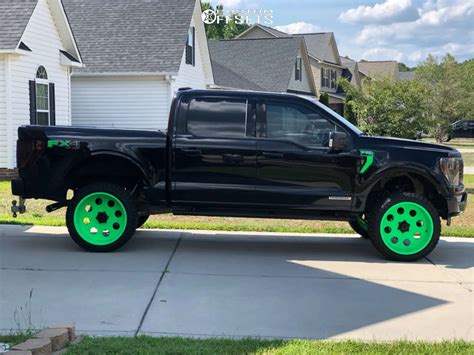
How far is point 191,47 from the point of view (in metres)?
23.4

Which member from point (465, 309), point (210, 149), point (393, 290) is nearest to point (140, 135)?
point (210, 149)

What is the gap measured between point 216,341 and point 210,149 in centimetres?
324

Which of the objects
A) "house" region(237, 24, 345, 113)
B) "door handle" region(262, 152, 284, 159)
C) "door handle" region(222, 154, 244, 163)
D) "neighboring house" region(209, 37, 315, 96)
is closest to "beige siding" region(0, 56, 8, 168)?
"door handle" region(222, 154, 244, 163)

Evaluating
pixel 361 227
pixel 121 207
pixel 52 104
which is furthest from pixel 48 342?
pixel 52 104

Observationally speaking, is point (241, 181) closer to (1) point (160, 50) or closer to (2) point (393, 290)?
(2) point (393, 290)

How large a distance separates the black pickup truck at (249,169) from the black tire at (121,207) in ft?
0.04

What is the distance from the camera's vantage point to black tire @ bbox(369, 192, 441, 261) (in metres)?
7.19

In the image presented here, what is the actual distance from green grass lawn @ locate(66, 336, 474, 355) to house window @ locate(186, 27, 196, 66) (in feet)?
63.1

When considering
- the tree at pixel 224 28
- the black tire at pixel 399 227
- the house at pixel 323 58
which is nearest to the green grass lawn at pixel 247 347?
the black tire at pixel 399 227

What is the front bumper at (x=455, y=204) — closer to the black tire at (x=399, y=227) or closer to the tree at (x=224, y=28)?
the black tire at (x=399, y=227)

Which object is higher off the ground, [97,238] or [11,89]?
[11,89]

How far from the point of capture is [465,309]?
5.46 meters

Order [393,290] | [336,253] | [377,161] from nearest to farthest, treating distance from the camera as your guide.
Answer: [393,290]
[377,161]
[336,253]

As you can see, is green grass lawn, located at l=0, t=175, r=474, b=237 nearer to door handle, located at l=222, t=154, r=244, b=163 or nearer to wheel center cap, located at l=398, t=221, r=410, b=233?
wheel center cap, located at l=398, t=221, r=410, b=233
